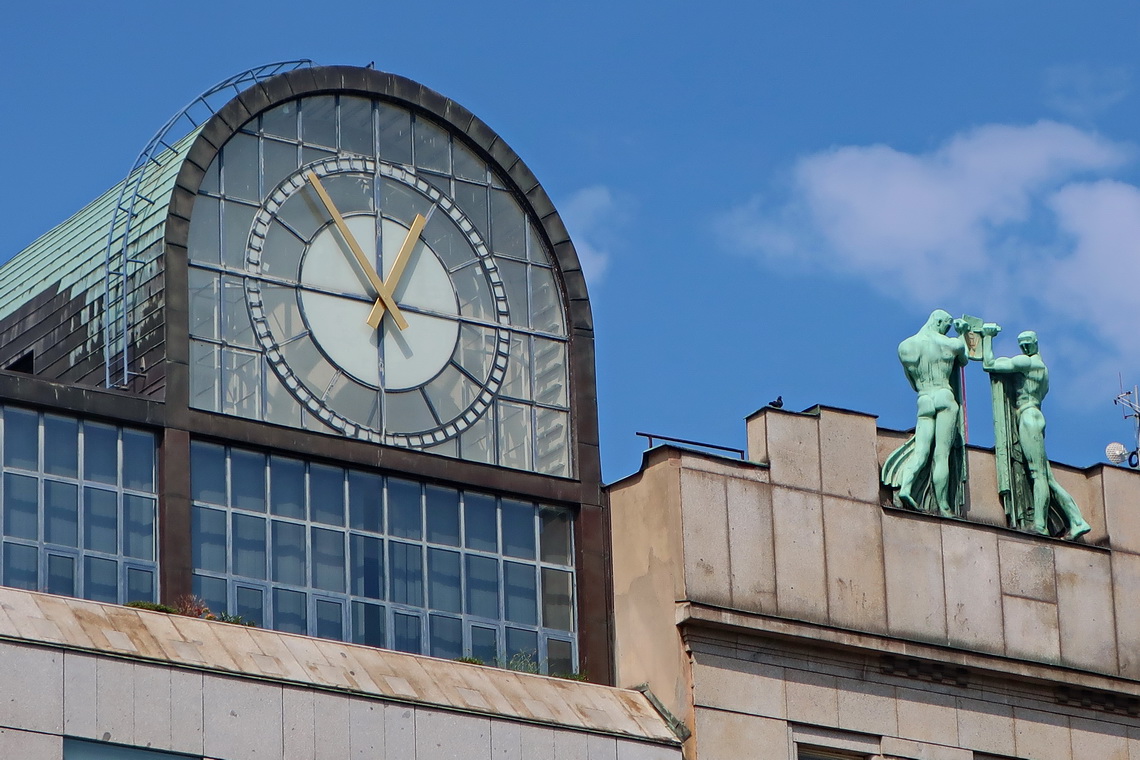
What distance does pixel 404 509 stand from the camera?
53469mm

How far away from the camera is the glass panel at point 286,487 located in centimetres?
5212

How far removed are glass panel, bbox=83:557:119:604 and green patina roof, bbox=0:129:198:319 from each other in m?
5.95

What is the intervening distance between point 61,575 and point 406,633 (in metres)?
6.31

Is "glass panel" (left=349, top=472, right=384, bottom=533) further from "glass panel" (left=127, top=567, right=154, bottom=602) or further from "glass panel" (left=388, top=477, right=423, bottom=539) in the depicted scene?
"glass panel" (left=127, top=567, right=154, bottom=602)

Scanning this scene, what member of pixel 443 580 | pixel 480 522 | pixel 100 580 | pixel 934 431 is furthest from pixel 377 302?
pixel 934 431

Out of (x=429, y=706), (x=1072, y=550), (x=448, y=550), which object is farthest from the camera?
(x=1072, y=550)

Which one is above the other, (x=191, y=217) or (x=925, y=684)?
(x=191, y=217)

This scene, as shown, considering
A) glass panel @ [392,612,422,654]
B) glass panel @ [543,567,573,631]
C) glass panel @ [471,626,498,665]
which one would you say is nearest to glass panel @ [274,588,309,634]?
glass panel @ [392,612,422,654]

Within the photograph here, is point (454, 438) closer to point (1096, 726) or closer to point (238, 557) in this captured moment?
point (238, 557)

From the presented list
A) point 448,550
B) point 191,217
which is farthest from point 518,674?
point 191,217

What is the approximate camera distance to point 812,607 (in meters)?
54.5

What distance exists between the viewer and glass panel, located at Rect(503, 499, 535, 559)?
5453 centimetres

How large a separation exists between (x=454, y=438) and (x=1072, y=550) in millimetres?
12231

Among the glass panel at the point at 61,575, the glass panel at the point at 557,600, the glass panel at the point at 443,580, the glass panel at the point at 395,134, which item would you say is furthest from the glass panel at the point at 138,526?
the glass panel at the point at 395,134
